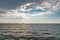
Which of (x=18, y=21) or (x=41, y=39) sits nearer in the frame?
(x=18, y=21)

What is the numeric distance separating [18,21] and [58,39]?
3.10 metres

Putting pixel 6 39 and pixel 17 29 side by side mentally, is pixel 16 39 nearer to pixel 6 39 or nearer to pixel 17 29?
pixel 6 39

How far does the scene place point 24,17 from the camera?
12867 millimetres

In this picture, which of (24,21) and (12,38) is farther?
(12,38)

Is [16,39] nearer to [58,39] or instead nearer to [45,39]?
[45,39]

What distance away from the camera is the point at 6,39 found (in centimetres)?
1384

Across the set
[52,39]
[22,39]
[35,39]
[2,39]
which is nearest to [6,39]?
[2,39]

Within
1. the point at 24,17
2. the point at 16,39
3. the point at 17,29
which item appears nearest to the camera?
the point at 24,17

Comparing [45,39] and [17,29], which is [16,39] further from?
[17,29]

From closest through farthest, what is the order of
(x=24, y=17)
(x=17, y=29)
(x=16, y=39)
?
(x=24, y=17)
(x=16, y=39)
(x=17, y=29)

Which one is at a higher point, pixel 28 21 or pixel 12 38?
pixel 28 21

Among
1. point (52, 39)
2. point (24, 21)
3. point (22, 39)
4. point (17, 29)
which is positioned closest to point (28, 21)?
point (24, 21)

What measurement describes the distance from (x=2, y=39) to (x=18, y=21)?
1.80 metres

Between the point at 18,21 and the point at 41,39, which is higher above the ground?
the point at 18,21
